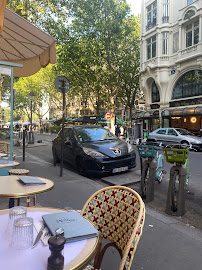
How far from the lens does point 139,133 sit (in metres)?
18.5

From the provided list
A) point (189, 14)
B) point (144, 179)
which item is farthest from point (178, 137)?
point (189, 14)

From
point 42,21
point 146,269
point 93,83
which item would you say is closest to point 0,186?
point 146,269

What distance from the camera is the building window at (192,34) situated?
21328 millimetres

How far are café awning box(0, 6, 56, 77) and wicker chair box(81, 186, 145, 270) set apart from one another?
165 inches

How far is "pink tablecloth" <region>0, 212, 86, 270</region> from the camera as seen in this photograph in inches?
42.6

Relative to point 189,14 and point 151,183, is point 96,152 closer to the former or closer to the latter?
point 151,183

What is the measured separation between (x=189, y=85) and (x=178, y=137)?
10.0 meters

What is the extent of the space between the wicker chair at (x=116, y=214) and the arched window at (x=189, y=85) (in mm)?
Result: 21735

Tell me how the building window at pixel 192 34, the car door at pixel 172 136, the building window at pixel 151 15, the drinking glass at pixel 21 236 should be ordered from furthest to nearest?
1. the building window at pixel 151 15
2. the building window at pixel 192 34
3. the car door at pixel 172 136
4. the drinking glass at pixel 21 236

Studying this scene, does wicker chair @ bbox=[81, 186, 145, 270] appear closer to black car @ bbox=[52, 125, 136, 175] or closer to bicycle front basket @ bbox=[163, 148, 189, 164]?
bicycle front basket @ bbox=[163, 148, 189, 164]

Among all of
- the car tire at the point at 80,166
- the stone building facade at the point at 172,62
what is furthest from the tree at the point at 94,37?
the car tire at the point at 80,166

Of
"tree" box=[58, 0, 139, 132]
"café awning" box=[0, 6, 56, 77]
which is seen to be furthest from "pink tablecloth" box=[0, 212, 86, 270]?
"tree" box=[58, 0, 139, 132]

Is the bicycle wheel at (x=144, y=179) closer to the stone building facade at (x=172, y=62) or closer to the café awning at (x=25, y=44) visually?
the café awning at (x=25, y=44)

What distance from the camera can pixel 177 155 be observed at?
12.7 feet
